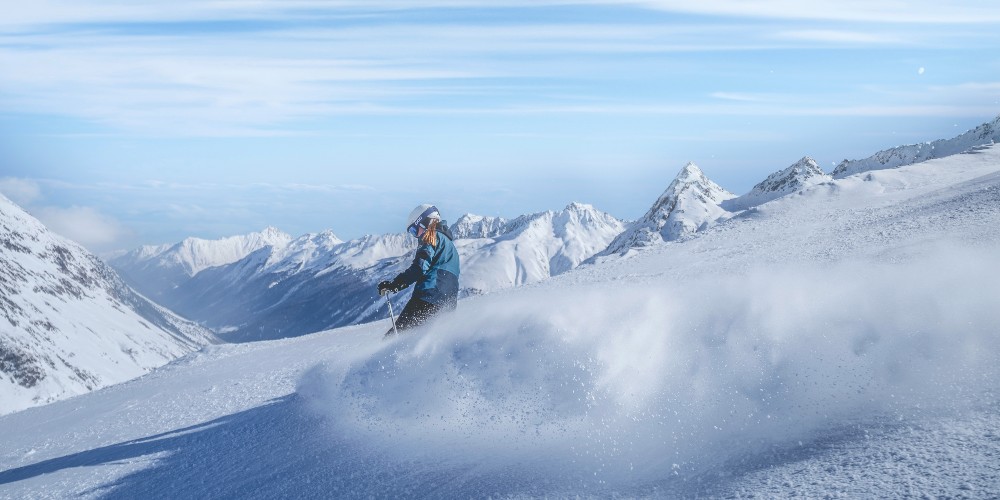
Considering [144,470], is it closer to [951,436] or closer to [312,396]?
[312,396]

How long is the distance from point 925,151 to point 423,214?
12745 centimetres

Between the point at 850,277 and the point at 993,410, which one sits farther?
the point at 850,277

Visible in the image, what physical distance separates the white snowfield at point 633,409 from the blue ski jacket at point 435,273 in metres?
0.49

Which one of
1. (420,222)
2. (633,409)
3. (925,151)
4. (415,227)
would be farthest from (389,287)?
(925,151)

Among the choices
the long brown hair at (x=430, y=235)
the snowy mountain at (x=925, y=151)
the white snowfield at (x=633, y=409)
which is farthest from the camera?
the snowy mountain at (x=925, y=151)

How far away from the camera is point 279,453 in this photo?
9789 millimetres

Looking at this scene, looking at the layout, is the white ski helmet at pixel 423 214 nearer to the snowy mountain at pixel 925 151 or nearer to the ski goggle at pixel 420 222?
the ski goggle at pixel 420 222

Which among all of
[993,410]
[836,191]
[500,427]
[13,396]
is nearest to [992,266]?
[993,410]

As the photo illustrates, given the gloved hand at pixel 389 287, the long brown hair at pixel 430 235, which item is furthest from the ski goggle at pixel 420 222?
the gloved hand at pixel 389 287

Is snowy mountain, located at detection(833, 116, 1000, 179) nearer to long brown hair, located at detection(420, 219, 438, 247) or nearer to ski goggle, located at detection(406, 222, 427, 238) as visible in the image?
long brown hair, located at detection(420, 219, 438, 247)

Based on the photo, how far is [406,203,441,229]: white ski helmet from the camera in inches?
503

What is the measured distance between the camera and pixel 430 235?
12.7m

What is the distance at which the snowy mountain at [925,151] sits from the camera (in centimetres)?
9504

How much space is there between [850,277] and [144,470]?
1163 cm
